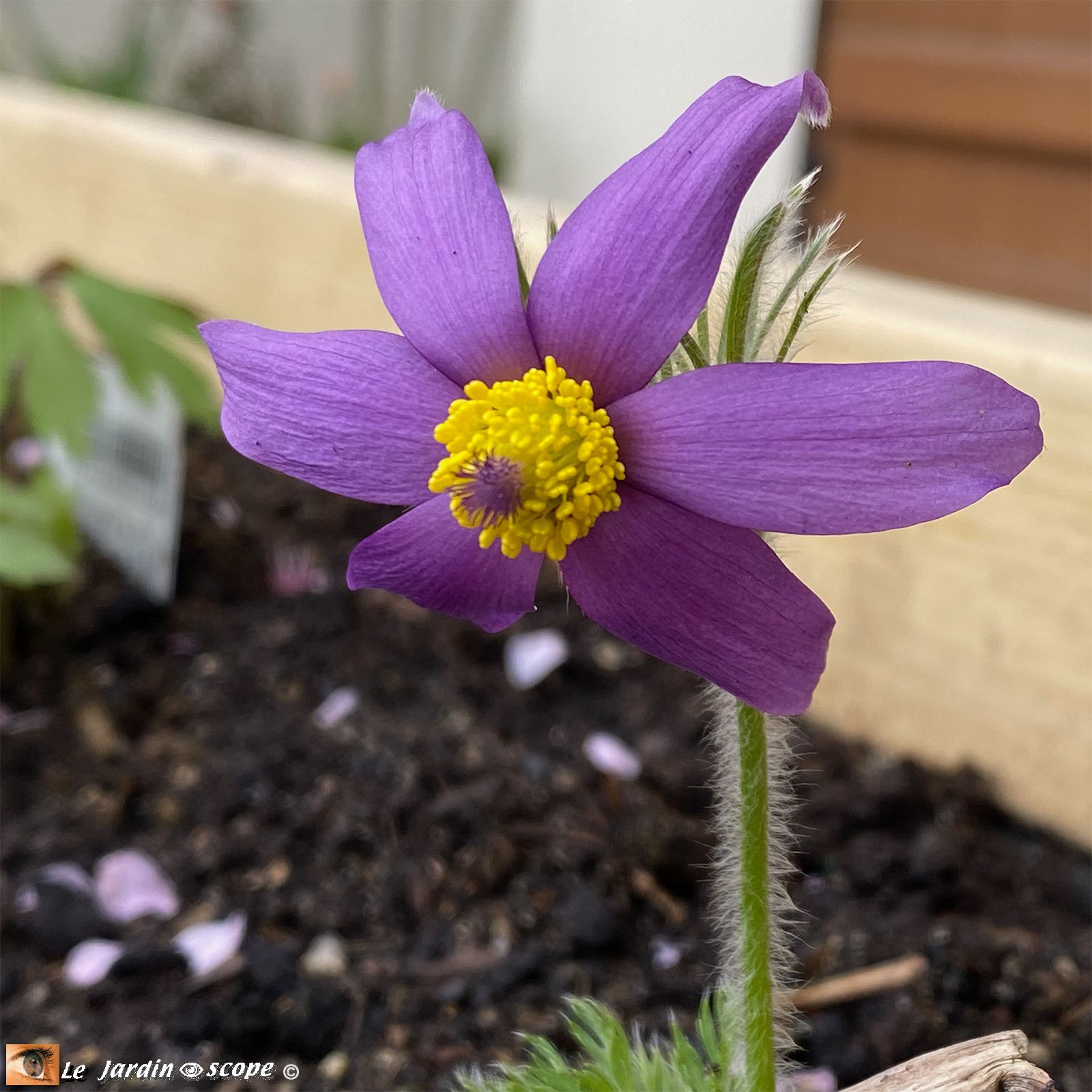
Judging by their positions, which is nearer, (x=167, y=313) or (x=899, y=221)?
(x=167, y=313)

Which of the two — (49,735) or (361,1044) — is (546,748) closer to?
(361,1044)

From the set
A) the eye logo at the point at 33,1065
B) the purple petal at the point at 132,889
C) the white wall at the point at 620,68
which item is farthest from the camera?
the white wall at the point at 620,68

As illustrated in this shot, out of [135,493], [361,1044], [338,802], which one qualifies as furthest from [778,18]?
[361,1044]

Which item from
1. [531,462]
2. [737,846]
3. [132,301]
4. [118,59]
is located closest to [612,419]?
[531,462]

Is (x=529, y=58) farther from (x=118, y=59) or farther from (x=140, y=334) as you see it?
(x=140, y=334)

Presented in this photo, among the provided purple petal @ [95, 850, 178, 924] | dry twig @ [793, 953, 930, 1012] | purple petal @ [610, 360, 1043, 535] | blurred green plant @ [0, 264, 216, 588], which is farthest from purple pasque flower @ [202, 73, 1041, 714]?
blurred green plant @ [0, 264, 216, 588]

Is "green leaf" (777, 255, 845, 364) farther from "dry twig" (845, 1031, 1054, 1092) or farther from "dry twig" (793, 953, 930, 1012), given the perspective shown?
"dry twig" (793, 953, 930, 1012)

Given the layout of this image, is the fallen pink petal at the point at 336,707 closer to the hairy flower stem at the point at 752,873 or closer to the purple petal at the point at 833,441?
the hairy flower stem at the point at 752,873

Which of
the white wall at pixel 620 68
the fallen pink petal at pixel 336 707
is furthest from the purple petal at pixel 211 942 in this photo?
the white wall at pixel 620 68
